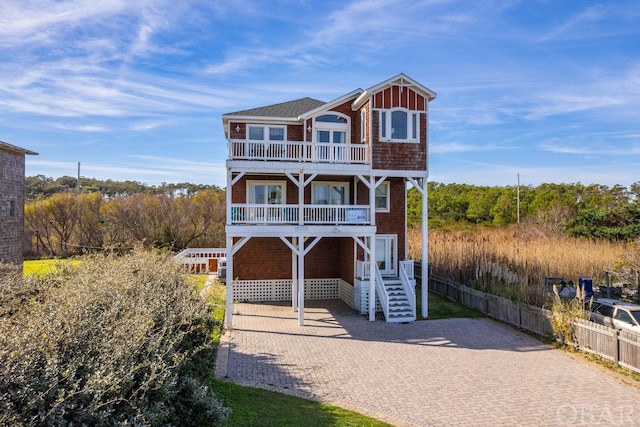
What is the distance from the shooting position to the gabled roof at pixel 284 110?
17.6m

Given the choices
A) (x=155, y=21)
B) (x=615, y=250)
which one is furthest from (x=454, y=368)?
(x=615, y=250)

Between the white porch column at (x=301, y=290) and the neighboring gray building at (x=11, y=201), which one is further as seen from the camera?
the neighboring gray building at (x=11, y=201)

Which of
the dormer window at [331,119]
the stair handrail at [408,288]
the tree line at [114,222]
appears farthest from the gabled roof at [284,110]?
the tree line at [114,222]

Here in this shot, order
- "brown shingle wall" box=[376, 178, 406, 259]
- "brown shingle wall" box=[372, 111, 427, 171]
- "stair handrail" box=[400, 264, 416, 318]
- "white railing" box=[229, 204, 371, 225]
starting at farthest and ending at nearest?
"brown shingle wall" box=[376, 178, 406, 259]
"brown shingle wall" box=[372, 111, 427, 171]
"stair handrail" box=[400, 264, 416, 318]
"white railing" box=[229, 204, 371, 225]

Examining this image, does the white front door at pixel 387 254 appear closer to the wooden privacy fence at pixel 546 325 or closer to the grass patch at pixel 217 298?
the wooden privacy fence at pixel 546 325

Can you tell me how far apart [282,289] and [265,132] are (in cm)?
725

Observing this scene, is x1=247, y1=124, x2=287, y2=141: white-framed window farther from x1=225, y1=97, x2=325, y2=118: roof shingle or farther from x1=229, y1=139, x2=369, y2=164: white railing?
x1=229, y1=139, x2=369, y2=164: white railing

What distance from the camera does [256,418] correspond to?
279 inches

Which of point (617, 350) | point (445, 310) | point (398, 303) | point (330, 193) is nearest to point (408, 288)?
point (398, 303)

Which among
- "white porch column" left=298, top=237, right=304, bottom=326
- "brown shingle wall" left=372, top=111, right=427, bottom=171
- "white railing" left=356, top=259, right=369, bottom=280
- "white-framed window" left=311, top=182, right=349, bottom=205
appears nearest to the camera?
"white porch column" left=298, top=237, right=304, bottom=326

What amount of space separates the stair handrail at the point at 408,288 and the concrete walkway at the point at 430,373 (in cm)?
81

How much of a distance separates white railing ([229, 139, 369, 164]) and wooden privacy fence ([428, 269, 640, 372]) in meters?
7.36

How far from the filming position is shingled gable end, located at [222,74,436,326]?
590 inches

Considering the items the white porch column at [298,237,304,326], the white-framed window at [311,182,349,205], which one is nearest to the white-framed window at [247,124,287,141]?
the white-framed window at [311,182,349,205]
